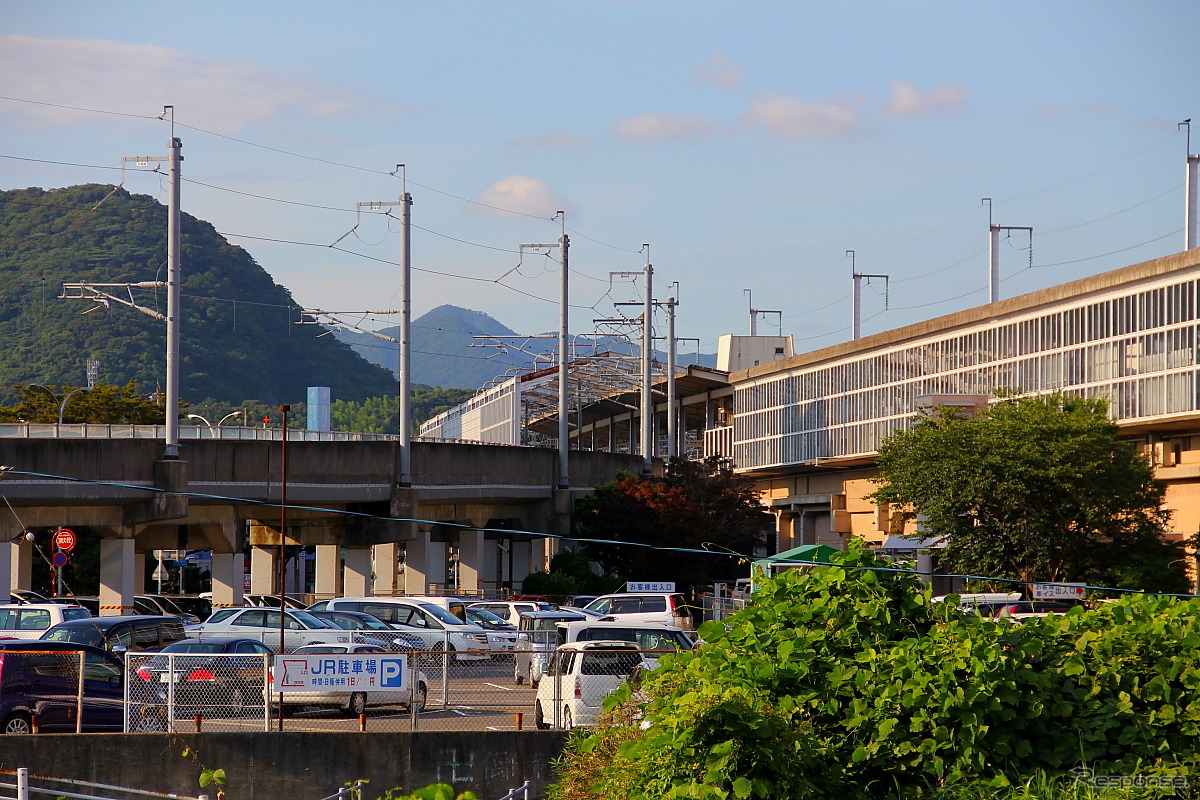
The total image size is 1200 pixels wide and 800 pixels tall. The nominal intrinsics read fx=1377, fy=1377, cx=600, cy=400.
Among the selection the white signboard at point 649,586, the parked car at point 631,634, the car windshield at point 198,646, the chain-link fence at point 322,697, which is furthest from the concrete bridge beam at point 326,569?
the chain-link fence at point 322,697

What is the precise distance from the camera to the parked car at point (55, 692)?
20.8 metres

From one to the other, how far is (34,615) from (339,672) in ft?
50.5

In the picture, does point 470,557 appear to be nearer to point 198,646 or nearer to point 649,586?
point 649,586

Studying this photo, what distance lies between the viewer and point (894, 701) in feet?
35.1

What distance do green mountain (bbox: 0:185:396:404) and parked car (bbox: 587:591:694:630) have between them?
10334 cm

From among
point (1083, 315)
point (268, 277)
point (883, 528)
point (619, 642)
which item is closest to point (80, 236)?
point (268, 277)

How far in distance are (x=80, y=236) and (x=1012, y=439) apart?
145 m

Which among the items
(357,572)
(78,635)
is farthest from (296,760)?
(357,572)

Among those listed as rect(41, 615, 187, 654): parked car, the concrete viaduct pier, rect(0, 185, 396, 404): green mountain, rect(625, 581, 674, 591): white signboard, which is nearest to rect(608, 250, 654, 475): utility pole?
the concrete viaduct pier

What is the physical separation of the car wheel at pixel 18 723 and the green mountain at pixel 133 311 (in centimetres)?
11980

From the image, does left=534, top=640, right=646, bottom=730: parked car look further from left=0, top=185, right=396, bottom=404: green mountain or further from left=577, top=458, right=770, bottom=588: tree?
left=0, top=185, right=396, bottom=404: green mountain

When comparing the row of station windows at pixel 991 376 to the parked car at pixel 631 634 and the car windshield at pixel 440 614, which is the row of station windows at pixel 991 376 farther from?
the parked car at pixel 631 634

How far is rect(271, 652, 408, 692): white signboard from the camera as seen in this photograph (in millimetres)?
20828

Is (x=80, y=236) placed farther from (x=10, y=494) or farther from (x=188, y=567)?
(x=10, y=494)
